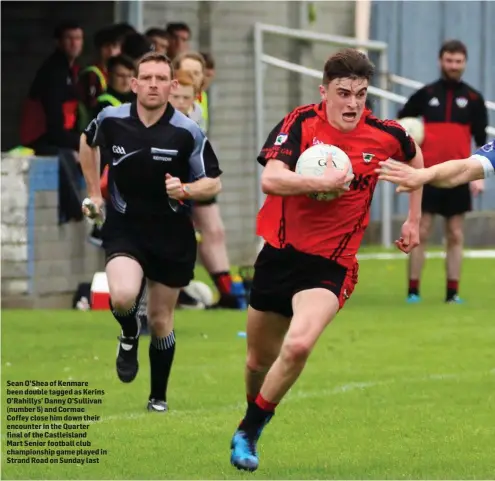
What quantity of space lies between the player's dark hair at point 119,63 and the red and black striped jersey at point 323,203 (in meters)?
6.40

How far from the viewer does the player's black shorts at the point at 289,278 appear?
28.6ft

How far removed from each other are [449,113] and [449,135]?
0.74ft

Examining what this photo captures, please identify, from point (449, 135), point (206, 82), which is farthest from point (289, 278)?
point (449, 135)

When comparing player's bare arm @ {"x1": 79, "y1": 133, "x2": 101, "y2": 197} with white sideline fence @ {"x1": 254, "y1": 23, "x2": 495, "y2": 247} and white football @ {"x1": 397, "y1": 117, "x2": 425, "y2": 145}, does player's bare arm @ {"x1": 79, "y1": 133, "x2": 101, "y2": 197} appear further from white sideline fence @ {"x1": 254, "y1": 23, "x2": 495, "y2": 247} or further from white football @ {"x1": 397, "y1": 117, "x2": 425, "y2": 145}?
white sideline fence @ {"x1": 254, "y1": 23, "x2": 495, "y2": 247}

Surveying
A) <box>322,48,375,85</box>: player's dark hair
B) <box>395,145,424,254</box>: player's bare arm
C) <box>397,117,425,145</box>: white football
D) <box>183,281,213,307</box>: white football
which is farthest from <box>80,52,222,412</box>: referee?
<box>397,117,425,145</box>: white football

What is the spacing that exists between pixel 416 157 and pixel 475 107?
7.92 meters

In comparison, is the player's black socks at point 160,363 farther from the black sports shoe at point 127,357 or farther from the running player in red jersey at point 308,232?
the running player in red jersey at point 308,232

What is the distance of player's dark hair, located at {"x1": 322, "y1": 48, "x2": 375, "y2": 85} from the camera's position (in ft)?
28.3

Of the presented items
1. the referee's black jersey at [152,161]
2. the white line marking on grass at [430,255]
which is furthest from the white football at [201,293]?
the referee's black jersey at [152,161]

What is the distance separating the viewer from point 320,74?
75.1 ft

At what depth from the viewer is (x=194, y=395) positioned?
11281 millimetres

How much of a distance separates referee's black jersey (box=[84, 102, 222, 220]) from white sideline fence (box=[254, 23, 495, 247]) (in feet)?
36.9

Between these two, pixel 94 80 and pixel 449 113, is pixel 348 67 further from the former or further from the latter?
pixel 94 80

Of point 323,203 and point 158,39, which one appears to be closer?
point 323,203
